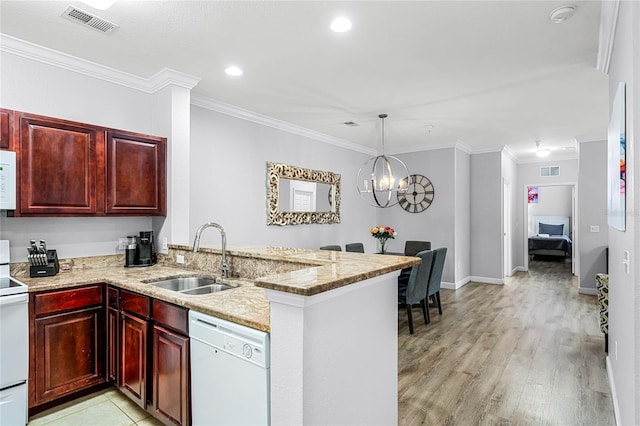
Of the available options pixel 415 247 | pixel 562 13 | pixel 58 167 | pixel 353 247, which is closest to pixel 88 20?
pixel 58 167

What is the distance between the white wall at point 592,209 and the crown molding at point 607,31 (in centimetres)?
364

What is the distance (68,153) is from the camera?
107 inches

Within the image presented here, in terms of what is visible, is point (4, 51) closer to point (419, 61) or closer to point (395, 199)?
point (419, 61)

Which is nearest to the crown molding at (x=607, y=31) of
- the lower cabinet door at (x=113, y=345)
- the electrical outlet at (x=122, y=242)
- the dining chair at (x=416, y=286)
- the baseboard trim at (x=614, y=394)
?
the dining chair at (x=416, y=286)

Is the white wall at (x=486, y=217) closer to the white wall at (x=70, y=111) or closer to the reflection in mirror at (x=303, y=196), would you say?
the reflection in mirror at (x=303, y=196)

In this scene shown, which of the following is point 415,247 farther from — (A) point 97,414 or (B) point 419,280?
(A) point 97,414

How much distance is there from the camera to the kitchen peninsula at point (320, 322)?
1.40 metres

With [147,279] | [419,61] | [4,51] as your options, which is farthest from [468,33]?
[4,51]

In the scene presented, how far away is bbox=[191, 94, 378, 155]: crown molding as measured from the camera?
3.91m

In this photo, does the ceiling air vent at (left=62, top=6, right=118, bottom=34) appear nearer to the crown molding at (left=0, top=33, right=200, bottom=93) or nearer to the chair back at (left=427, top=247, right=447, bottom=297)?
the crown molding at (left=0, top=33, right=200, bottom=93)

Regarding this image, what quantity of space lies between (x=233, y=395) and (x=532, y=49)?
318cm

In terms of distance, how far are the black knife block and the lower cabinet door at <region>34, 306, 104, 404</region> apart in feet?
1.53

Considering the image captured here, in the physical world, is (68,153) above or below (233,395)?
above

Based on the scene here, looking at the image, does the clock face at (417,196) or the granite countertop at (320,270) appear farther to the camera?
the clock face at (417,196)
